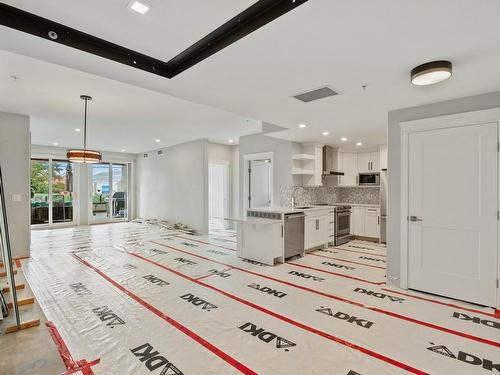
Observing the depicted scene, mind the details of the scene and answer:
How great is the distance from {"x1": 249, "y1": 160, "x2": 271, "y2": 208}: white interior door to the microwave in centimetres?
247

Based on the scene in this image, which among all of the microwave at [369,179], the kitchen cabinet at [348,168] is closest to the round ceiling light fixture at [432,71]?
the microwave at [369,179]

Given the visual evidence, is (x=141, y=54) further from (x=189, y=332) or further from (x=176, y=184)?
(x=176, y=184)

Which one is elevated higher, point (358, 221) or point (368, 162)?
point (368, 162)

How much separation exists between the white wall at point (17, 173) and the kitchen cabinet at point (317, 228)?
553 centimetres

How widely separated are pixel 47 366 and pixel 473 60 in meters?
4.37

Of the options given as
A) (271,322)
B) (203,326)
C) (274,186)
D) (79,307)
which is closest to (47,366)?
(79,307)

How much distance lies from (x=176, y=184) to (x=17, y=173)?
172 inches

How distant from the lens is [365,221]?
6895mm

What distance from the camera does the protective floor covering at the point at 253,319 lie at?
2.09 meters

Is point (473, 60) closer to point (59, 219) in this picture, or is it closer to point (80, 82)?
point (80, 82)

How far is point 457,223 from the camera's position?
3297 millimetres

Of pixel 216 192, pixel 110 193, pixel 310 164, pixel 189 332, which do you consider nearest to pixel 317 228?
pixel 310 164

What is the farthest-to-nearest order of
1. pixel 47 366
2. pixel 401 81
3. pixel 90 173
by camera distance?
1. pixel 90 173
2. pixel 401 81
3. pixel 47 366

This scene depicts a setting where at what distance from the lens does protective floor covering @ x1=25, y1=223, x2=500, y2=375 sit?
6.86 ft
